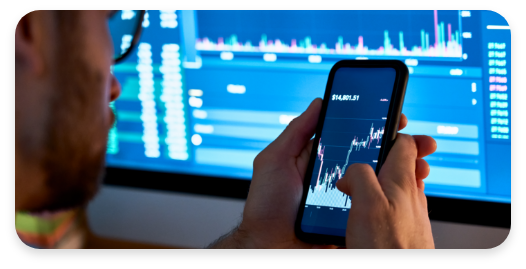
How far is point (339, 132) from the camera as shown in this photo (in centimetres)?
39

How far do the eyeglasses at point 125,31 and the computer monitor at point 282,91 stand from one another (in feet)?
0.04

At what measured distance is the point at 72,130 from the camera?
50 centimetres

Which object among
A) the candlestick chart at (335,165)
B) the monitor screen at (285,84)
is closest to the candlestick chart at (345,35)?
the monitor screen at (285,84)

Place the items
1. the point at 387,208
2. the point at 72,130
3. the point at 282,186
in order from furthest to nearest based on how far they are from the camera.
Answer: the point at 72,130 → the point at 282,186 → the point at 387,208

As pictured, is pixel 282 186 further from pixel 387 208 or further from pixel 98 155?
pixel 98 155

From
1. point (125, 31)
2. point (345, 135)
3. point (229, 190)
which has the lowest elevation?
point (229, 190)

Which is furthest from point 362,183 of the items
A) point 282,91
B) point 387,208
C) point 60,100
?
point 60,100

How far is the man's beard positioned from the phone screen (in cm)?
30

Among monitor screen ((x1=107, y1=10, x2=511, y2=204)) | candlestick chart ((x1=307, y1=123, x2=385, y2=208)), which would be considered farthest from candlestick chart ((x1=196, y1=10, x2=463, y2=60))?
candlestick chart ((x1=307, y1=123, x2=385, y2=208))

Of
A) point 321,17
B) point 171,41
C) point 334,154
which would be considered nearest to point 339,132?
point 334,154

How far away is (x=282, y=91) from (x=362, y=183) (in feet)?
0.68

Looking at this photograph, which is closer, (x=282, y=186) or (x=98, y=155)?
(x=282, y=186)

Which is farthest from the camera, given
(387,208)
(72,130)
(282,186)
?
(72,130)
